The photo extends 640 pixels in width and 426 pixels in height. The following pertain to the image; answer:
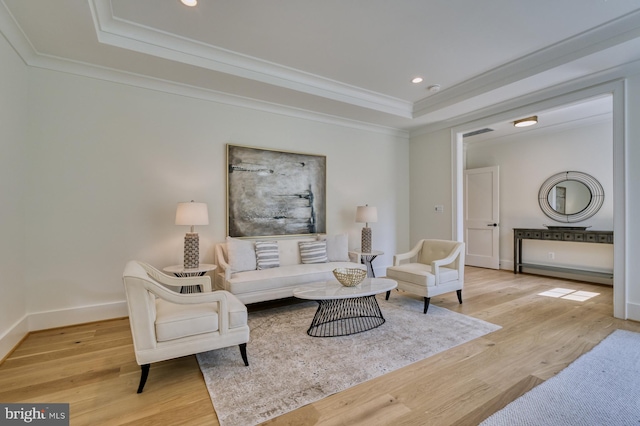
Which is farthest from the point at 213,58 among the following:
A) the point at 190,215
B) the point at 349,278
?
the point at 349,278

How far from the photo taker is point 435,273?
359 centimetres

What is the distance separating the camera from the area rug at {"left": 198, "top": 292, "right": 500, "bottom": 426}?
1.89 meters

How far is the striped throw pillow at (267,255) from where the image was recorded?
3816mm

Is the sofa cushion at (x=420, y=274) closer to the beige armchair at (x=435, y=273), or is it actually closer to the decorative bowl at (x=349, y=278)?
the beige armchair at (x=435, y=273)

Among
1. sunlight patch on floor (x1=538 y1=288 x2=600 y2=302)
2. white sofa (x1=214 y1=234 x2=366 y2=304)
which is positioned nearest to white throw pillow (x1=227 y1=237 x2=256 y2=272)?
white sofa (x1=214 y1=234 x2=366 y2=304)

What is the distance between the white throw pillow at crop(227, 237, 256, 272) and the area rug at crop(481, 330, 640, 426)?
9.14ft

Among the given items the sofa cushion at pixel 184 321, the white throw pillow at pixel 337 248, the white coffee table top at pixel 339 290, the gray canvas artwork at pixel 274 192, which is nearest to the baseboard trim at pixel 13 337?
the sofa cushion at pixel 184 321

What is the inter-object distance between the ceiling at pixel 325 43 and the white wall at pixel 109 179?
274 mm

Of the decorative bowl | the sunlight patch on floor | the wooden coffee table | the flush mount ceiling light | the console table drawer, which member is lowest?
the sunlight patch on floor

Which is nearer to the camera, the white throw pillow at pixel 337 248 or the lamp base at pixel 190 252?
the lamp base at pixel 190 252

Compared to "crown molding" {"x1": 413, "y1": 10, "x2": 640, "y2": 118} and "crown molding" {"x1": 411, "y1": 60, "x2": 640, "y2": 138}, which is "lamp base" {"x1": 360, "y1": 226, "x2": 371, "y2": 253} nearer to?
"crown molding" {"x1": 413, "y1": 10, "x2": 640, "y2": 118}

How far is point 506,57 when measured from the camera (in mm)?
3342

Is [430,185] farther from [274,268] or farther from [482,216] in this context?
[274,268]

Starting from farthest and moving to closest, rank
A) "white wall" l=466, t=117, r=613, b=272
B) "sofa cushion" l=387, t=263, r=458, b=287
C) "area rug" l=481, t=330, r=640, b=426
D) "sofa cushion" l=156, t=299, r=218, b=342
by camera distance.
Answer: "white wall" l=466, t=117, r=613, b=272
"sofa cushion" l=387, t=263, r=458, b=287
"sofa cushion" l=156, t=299, r=218, b=342
"area rug" l=481, t=330, r=640, b=426
